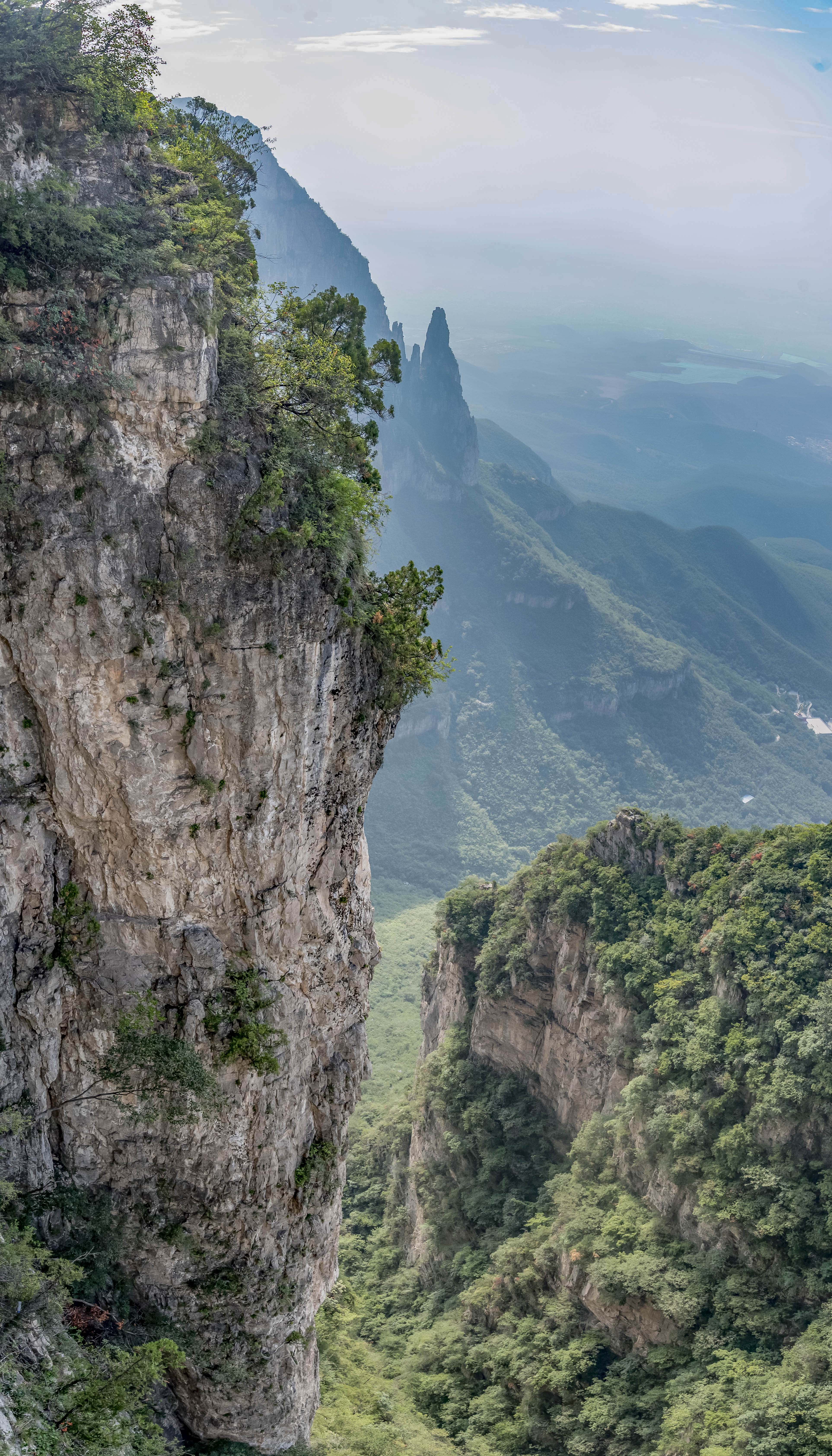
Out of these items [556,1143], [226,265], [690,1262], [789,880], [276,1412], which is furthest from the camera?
[556,1143]

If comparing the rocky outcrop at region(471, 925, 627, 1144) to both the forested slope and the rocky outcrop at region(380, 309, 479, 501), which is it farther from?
the rocky outcrop at region(380, 309, 479, 501)

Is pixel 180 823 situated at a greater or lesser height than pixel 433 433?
lesser

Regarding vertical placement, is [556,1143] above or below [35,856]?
below

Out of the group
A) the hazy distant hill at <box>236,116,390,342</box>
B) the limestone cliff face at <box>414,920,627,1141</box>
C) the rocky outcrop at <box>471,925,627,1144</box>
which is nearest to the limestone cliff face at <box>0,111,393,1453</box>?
the rocky outcrop at <box>471,925,627,1144</box>

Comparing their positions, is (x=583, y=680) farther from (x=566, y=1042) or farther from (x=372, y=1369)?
(x=372, y=1369)

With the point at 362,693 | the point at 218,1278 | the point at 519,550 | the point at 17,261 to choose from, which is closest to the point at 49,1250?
the point at 218,1278

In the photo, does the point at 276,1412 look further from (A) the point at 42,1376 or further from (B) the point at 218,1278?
(A) the point at 42,1376

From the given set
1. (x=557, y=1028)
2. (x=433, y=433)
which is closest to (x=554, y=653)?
(x=433, y=433)

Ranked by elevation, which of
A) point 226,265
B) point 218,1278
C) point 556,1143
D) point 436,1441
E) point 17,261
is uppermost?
point 226,265

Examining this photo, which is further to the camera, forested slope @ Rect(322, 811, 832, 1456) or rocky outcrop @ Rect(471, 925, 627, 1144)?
rocky outcrop @ Rect(471, 925, 627, 1144)
